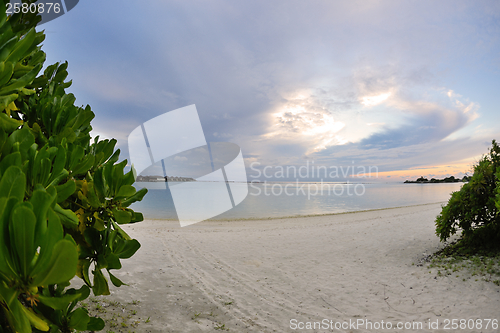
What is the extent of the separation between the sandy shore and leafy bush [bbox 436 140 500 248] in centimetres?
109

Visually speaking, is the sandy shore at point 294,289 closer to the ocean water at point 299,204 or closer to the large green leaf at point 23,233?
the large green leaf at point 23,233

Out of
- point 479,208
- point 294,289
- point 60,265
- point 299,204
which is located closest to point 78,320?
point 60,265

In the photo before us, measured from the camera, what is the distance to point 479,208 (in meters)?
5.18

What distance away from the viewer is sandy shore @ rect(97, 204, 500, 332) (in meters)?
3.46

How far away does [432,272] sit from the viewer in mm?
4793

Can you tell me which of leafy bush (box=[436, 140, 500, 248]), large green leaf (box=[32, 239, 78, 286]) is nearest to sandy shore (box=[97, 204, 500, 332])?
leafy bush (box=[436, 140, 500, 248])

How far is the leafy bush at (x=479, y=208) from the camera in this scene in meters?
5.18

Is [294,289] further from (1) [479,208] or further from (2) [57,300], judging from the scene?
(2) [57,300]

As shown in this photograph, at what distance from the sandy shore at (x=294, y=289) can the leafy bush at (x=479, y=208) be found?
1093 mm

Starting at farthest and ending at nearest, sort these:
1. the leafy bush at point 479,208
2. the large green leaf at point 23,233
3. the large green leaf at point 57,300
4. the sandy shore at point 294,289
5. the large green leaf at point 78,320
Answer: the leafy bush at point 479,208
the sandy shore at point 294,289
the large green leaf at point 78,320
the large green leaf at point 57,300
the large green leaf at point 23,233

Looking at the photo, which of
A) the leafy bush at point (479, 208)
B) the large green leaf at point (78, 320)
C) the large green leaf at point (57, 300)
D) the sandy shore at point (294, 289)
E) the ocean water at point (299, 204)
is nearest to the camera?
the large green leaf at point (57, 300)

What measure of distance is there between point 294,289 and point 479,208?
4.36 m

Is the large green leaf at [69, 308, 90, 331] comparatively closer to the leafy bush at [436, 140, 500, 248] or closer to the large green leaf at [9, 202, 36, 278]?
the large green leaf at [9, 202, 36, 278]

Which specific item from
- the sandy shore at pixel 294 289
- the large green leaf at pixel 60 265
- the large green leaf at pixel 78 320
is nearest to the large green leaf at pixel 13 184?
the large green leaf at pixel 60 265
